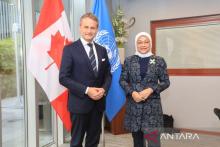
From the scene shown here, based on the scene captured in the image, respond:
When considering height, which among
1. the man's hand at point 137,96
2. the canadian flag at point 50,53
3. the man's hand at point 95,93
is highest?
the canadian flag at point 50,53

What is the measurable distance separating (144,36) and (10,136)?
1.85 meters

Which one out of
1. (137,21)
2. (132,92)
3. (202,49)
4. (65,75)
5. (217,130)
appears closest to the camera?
(65,75)

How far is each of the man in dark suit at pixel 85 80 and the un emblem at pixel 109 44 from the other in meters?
0.60

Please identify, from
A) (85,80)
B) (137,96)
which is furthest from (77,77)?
(137,96)

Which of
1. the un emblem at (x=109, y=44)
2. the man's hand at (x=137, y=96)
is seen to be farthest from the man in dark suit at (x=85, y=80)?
the un emblem at (x=109, y=44)

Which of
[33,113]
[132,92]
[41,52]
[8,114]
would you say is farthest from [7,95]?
[132,92]

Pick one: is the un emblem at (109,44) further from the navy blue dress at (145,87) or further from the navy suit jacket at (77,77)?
the navy suit jacket at (77,77)

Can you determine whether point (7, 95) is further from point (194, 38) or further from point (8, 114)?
point (194, 38)

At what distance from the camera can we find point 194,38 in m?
4.00

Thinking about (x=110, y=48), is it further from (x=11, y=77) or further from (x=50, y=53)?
(x=11, y=77)

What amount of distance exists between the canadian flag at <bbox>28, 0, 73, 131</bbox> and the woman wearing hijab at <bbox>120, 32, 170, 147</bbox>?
55cm

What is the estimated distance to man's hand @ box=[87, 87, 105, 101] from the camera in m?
1.87

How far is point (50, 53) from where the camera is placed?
2.19 meters

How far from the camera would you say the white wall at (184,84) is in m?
3.87
